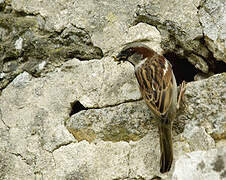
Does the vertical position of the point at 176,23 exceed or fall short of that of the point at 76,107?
it exceeds it

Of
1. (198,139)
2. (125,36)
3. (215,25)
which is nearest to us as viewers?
(198,139)

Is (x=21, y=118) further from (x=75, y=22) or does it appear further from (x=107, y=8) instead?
(x=107, y=8)

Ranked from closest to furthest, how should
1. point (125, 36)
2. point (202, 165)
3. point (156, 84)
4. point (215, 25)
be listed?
point (202, 165), point (156, 84), point (215, 25), point (125, 36)

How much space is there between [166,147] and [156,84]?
13.4 inches

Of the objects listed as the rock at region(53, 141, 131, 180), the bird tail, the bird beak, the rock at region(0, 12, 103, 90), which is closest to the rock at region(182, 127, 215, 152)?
the bird tail

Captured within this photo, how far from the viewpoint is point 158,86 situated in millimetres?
2385

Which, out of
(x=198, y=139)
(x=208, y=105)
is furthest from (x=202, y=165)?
(x=208, y=105)

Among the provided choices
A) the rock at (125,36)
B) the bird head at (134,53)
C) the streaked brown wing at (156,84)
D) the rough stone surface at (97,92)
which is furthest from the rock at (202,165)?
the rock at (125,36)

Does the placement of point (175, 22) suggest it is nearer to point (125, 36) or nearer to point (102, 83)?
point (125, 36)

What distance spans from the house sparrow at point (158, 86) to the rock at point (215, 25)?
28 centimetres

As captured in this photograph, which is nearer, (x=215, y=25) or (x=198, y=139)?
(x=198, y=139)

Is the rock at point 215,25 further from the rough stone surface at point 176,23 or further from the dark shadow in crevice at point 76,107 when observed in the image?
the dark shadow in crevice at point 76,107

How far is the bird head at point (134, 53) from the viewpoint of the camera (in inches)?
101

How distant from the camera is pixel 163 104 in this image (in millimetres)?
2305
